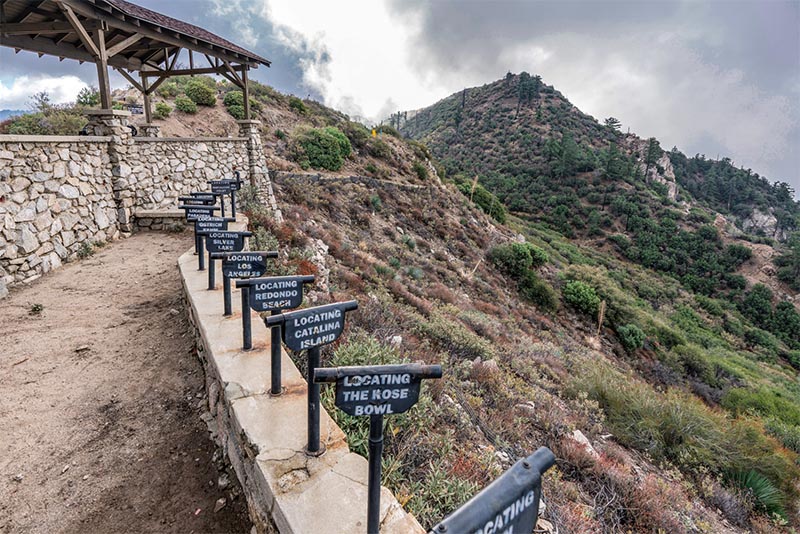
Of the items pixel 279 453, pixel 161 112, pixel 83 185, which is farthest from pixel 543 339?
pixel 161 112

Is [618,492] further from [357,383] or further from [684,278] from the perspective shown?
[684,278]

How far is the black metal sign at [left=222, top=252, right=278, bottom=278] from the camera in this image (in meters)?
3.74

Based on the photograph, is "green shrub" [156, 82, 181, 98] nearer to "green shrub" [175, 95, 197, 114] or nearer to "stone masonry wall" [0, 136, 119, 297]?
"green shrub" [175, 95, 197, 114]

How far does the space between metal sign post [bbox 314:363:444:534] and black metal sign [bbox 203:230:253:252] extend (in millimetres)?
3439

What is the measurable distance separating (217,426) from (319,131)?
66.4 ft

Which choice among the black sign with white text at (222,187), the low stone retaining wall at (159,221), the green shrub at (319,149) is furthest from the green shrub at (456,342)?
the green shrub at (319,149)

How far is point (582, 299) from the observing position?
1975 centimetres

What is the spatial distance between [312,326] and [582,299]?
1988 cm

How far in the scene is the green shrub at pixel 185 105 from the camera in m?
18.3

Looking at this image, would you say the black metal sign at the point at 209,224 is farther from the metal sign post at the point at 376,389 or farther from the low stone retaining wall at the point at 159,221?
the metal sign post at the point at 376,389

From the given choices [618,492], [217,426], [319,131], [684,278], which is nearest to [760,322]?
[684,278]

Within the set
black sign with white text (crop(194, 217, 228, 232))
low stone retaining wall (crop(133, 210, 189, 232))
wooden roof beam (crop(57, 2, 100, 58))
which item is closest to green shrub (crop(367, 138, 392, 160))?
low stone retaining wall (crop(133, 210, 189, 232))

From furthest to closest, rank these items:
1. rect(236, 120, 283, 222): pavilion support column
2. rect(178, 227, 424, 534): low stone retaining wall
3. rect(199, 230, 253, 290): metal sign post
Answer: rect(236, 120, 283, 222): pavilion support column
rect(199, 230, 253, 290): metal sign post
rect(178, 227, 424, 534): low stone retaining wall

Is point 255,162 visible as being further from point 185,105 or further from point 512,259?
point 512,259
